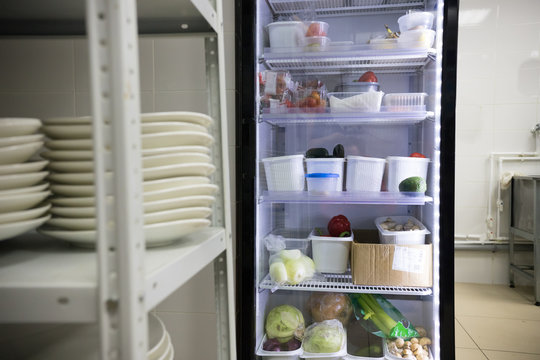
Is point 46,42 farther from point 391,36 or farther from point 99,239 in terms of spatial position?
point 99,239

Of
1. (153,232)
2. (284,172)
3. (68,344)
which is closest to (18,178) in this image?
(153,232)

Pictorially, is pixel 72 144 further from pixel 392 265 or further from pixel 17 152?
pixel 392 265

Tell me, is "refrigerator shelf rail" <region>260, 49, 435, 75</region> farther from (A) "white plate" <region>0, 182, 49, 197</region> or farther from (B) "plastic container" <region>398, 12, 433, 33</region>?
(A) "white plate" <region>0, 182, 49, 197</region>

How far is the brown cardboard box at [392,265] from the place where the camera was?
70.8 inches

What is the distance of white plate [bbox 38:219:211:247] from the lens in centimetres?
70

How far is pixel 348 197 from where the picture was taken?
1.82 metres

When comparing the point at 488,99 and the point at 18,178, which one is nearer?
the point at 18,178

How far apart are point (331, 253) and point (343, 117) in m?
0.58

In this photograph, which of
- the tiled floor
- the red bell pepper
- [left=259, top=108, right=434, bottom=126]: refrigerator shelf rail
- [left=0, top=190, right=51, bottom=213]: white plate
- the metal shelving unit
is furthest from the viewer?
the tiled floor

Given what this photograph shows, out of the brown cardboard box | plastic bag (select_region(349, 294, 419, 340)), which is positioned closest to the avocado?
the brown cardboard box

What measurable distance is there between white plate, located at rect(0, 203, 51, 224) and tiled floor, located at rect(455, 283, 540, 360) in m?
2.48

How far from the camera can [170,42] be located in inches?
74.5

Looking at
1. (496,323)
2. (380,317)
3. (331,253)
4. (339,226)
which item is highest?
(339,226)

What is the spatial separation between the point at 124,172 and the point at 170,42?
1502 millimetres
